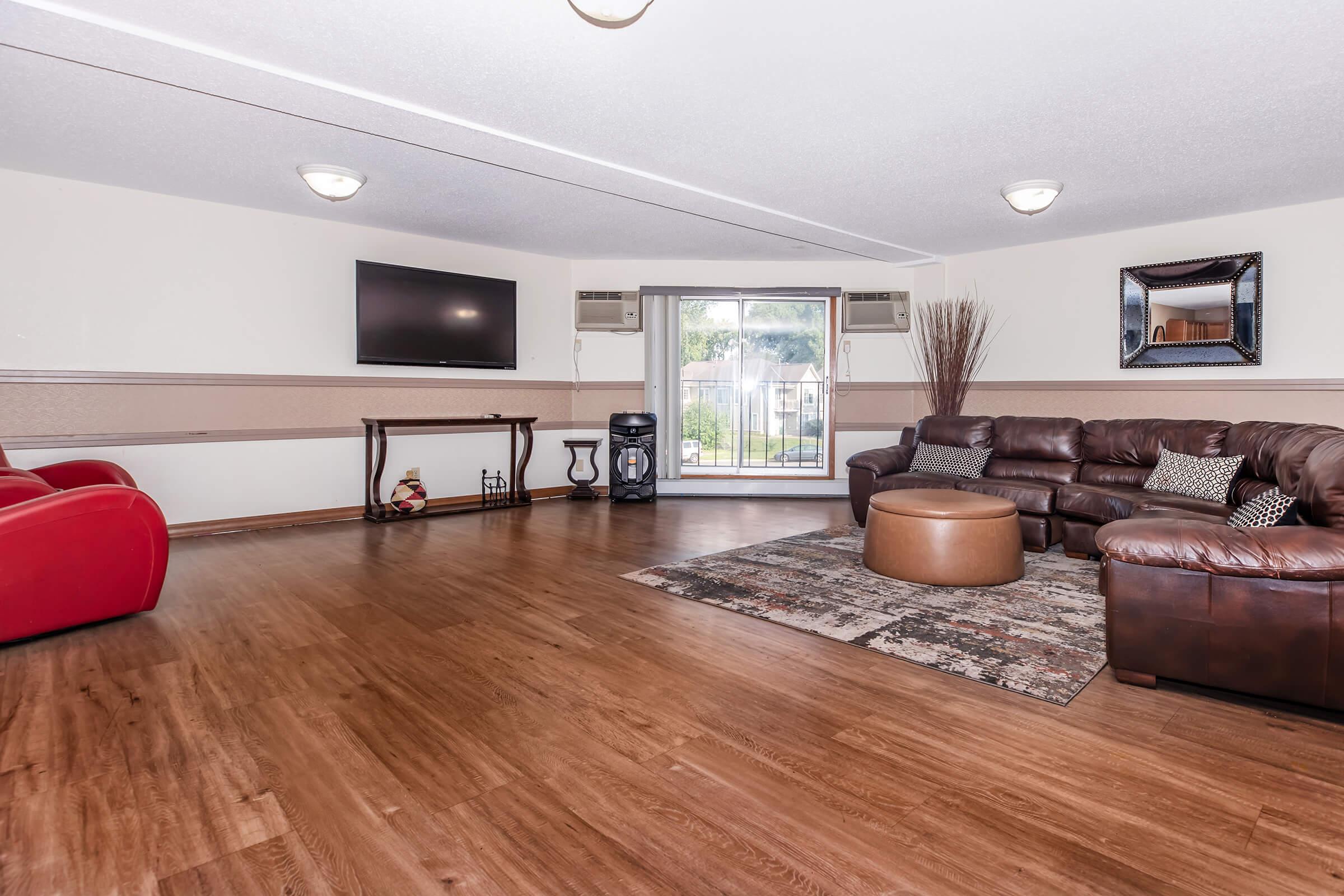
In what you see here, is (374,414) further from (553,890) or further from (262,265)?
(553,890)

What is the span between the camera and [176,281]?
16.3ft

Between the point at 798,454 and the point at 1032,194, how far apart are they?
12.0ft

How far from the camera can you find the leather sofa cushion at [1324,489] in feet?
7.33

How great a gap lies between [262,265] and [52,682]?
12.4 ft

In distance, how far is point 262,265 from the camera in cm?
531

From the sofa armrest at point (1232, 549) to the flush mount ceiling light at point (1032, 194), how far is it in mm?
2770

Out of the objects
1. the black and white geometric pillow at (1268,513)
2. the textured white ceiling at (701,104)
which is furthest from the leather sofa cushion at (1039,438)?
the black and white geometric pillow at (1268,513)

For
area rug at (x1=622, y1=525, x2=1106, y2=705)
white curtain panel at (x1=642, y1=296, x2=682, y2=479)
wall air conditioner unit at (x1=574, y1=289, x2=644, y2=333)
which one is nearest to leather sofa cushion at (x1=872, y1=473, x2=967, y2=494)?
area rug at (x1=622, y1=525, x2=1106, y2=705)

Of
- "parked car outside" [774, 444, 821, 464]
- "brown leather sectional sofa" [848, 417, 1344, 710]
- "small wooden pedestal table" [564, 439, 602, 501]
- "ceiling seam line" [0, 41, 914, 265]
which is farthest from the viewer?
"parked car outside" [774, 444, 821, 464]

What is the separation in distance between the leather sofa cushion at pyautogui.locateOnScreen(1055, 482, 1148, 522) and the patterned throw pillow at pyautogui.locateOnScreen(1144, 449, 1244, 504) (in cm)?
14

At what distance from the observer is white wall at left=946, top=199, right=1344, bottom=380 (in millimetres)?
4934

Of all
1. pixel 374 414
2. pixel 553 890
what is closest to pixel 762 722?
pixel 553 890

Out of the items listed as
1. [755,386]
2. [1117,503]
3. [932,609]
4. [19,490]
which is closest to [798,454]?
[755,386]

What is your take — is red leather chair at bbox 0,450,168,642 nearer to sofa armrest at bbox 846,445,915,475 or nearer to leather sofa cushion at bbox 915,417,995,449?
sofa armrest at bbox 846,445,915,475
